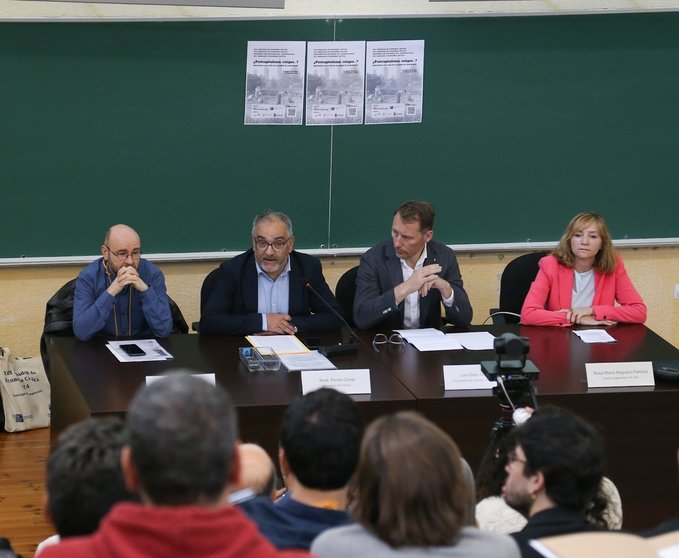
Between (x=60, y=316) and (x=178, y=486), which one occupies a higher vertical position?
(x=178, y=486)

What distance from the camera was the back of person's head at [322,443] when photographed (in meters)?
2.12

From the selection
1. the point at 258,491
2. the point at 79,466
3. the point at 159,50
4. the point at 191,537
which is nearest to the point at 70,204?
the point at 159,50

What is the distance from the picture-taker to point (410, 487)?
1.78 metres

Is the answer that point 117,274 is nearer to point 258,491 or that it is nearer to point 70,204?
point 70,204

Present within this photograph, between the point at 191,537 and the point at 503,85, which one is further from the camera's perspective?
the point at 503,85

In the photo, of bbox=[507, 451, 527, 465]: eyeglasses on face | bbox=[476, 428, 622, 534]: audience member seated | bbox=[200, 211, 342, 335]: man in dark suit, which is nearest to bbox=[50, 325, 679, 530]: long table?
bbox=[200, 211, 342, 335]: man in dark suit

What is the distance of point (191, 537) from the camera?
1.35m

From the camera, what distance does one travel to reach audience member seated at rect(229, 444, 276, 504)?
2182 mm

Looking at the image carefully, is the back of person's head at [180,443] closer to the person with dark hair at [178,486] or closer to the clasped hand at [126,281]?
the person with dark hair at [178,486]

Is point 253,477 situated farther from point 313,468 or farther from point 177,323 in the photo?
point 177,323

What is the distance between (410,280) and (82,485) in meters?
3.10

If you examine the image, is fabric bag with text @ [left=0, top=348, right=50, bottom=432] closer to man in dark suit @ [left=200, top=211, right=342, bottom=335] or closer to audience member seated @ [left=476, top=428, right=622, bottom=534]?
man in dark suit @ [left=200, top=211, right=342, bottom=335]

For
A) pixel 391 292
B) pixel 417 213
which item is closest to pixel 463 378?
pixel 391 292

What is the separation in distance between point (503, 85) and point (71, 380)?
2890mm
